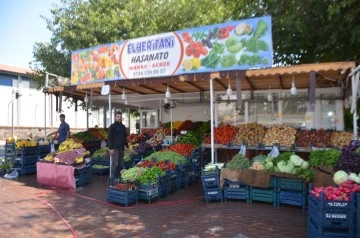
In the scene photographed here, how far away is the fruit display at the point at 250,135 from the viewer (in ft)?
32.7

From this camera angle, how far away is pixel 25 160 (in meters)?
11.4

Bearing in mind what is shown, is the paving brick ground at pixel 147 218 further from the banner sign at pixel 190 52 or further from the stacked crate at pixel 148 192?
the banner sign at pixel 190 52

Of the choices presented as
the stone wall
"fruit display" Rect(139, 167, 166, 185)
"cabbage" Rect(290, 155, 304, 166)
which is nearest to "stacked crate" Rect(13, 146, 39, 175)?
"fruit display" Rect(139, 167, 166, 185)

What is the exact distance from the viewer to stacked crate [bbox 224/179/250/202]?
7.46 metres

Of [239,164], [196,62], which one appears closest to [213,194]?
[239,164]

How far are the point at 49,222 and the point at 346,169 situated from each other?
560 centimetres

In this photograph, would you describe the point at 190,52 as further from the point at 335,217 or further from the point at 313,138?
the point at 335,217

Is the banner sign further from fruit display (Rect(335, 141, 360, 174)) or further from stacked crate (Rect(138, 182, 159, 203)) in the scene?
stacked crate (Rect(138, 182, 159, 203))

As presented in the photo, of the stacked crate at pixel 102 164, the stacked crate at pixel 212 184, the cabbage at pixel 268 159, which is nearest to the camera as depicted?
the stacked crate at pixel 212 184

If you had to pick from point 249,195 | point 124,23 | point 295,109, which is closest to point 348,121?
point 295,109

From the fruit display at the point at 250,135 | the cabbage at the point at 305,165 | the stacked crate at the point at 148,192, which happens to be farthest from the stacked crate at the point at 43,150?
the cabbage at the point at 305,165

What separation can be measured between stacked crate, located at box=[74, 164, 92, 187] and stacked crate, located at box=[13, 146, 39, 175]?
9.96 ft

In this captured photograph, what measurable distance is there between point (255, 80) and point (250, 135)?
5.72 ft

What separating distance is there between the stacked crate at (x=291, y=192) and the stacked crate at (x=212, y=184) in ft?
4.47
